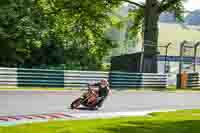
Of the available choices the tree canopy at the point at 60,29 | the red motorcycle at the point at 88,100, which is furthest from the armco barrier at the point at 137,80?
the red motorcycle at the point at 88,100

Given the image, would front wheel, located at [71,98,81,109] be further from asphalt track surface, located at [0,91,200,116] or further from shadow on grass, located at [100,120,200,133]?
shadow on grass, located at [100,120,200,133]

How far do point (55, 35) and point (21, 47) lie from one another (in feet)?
14.8

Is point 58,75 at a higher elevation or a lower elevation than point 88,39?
lower

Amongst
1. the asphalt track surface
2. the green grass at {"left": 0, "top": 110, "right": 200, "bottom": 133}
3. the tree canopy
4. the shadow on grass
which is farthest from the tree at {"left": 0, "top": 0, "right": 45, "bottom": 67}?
the shadow on grass

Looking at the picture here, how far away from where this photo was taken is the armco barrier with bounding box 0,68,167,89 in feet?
81.6

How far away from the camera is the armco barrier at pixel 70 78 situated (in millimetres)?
24859

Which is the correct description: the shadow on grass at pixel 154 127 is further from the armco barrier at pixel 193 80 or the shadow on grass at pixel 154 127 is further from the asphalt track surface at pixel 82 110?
the armco barrier at pixel 193 80

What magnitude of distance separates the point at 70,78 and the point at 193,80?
903 cm

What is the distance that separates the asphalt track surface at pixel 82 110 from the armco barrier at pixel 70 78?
3.65 meters

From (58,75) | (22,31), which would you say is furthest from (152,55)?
(22,31)

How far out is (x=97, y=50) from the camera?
4488 cm

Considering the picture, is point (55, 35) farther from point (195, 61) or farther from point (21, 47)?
point (195, 61)

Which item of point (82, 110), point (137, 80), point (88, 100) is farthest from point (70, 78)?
point (82, 110)

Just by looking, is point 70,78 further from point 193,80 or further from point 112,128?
point 112,128
